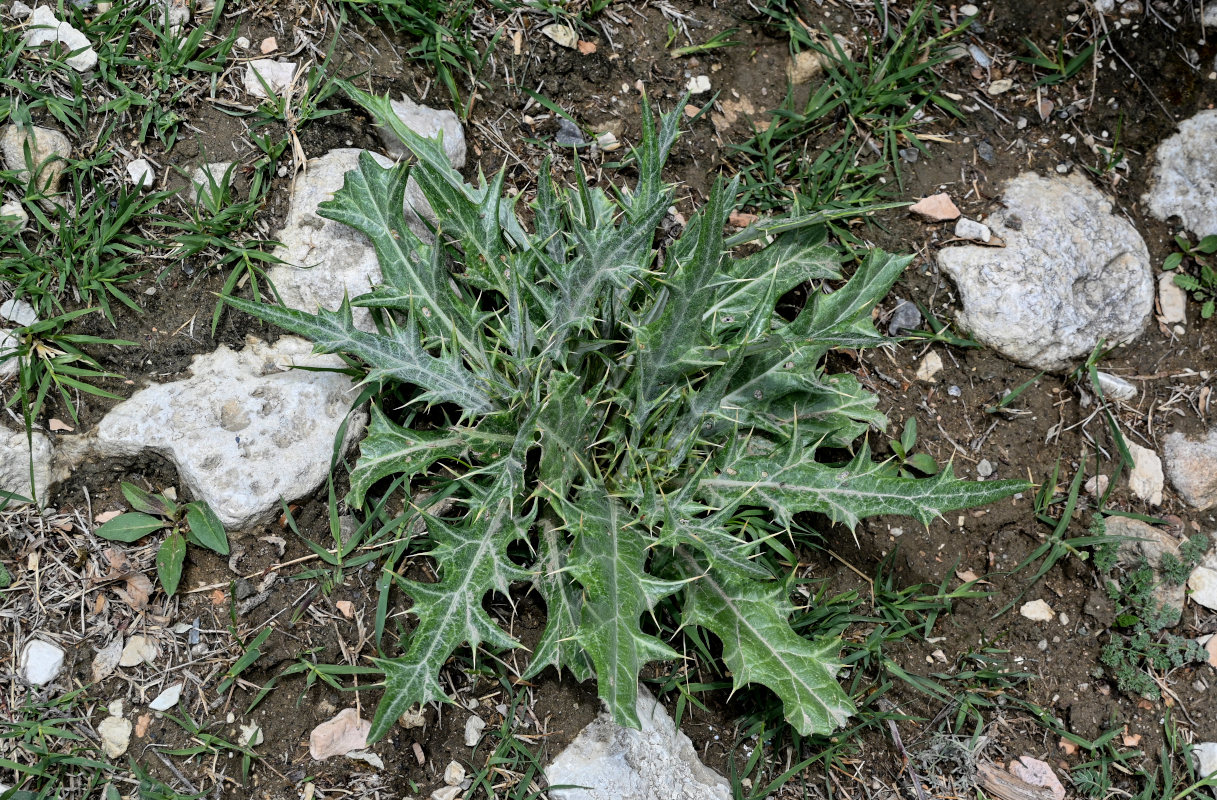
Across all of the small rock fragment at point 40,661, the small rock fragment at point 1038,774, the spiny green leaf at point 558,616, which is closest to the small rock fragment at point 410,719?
the spiny green leaf at point 558,616

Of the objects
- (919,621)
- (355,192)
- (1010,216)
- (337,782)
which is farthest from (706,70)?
(337,782)

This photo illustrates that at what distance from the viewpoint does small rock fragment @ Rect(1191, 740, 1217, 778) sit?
8.80 feet

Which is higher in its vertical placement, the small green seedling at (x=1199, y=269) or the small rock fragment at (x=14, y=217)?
the small rock fragment at (x=14, y=217)

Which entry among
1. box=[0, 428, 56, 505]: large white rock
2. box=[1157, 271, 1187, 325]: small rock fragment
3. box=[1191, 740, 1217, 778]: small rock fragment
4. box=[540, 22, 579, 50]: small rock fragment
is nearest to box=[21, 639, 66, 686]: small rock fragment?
box=[0, 428, 56, 505]: large white rock

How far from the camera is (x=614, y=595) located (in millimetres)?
2215

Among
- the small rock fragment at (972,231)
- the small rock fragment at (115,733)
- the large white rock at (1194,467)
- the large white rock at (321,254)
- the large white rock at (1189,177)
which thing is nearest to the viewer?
the small rock fragment at (115,733)

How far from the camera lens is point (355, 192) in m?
2.49

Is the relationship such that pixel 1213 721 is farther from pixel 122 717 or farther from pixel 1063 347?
pixel 122 717

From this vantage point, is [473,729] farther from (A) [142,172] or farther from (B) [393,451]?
(A) [142,172]

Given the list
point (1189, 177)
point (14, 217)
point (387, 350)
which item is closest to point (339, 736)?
point (387, 350)

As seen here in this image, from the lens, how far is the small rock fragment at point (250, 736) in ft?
7.48

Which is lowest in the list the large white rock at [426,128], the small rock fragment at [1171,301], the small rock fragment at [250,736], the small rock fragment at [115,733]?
the small rock fragment at [250,736]

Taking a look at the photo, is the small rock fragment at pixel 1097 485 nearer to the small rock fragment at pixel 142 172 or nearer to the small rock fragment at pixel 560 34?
the small rock fragment at pixel 560 34

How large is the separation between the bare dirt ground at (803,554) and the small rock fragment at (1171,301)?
0.14 ft
